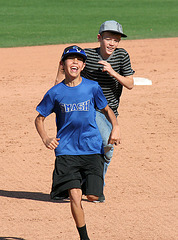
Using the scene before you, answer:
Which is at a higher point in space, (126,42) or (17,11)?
(17,11)

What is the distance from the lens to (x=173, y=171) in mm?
8500

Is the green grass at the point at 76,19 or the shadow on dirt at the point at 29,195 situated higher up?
the green grass at the point at 76,19

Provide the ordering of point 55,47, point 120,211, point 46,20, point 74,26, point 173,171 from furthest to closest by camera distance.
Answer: point 46,20 → point 74,26 → point 55,47 → point 173,171 → point 120,211

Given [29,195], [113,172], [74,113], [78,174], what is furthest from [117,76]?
[113,172]

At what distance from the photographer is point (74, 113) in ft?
18.4

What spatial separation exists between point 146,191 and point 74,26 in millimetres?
18324

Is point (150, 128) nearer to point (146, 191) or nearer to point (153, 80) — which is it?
point (146, 191)

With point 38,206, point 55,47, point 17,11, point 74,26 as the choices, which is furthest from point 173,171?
point 17,11

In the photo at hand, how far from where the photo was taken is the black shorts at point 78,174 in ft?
18.4

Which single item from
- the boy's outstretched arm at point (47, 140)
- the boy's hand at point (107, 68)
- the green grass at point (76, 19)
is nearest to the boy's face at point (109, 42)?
the boy's hand at point (107, 68)

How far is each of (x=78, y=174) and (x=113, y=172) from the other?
2.95m

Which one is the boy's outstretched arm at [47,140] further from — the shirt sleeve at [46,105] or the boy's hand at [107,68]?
the boy's hand at [107,68]

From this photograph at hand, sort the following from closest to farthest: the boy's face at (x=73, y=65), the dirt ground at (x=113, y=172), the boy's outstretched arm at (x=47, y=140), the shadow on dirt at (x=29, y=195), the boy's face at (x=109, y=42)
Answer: the boy's outstretched arm at (x=47, y=140) < the boy's face at (x=73, y=65) < the dirt ground at (x=113, y=172) < the boy's face at (x=109, y=42) < the shadow on dirt at (x=29, y=195)

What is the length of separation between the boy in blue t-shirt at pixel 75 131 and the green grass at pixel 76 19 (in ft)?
49.3
